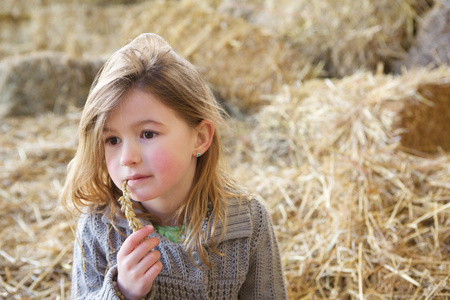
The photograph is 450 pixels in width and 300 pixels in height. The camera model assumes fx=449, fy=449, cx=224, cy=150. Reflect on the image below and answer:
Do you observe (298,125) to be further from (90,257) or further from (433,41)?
(90,257)

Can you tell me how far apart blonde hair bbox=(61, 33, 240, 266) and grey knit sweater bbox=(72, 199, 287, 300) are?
41mm

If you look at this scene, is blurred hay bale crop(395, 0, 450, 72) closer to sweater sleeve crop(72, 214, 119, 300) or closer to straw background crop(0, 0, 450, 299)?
straw background crop(0, 0, 450, 299)

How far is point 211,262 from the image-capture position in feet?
4.16

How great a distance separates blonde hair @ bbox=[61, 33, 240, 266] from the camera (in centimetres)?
111

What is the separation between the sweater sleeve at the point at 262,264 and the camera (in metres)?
1.33

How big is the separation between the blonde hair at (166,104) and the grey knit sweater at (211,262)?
0.04 metres

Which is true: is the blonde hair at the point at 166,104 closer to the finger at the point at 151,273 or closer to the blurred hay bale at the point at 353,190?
the finger at the point at 151,273

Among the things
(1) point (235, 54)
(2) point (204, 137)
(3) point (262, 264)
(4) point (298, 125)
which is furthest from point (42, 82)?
(3) point (262, 264)

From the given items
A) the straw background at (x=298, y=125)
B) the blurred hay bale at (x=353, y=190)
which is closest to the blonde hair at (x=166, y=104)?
the straw background at (x=298, y=125)

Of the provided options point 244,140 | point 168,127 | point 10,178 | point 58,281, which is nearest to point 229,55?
point 244,140

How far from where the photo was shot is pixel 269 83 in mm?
3379

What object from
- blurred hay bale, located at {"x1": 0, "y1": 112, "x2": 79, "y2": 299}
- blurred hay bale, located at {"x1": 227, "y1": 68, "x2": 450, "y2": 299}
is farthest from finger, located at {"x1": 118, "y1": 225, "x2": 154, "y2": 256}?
blurred hay bale, located at {"x1": 227, "y1": 68, "x2": 450, "y2": 299}

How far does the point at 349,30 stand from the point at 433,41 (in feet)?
2.04

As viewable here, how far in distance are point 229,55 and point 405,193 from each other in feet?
6.62
